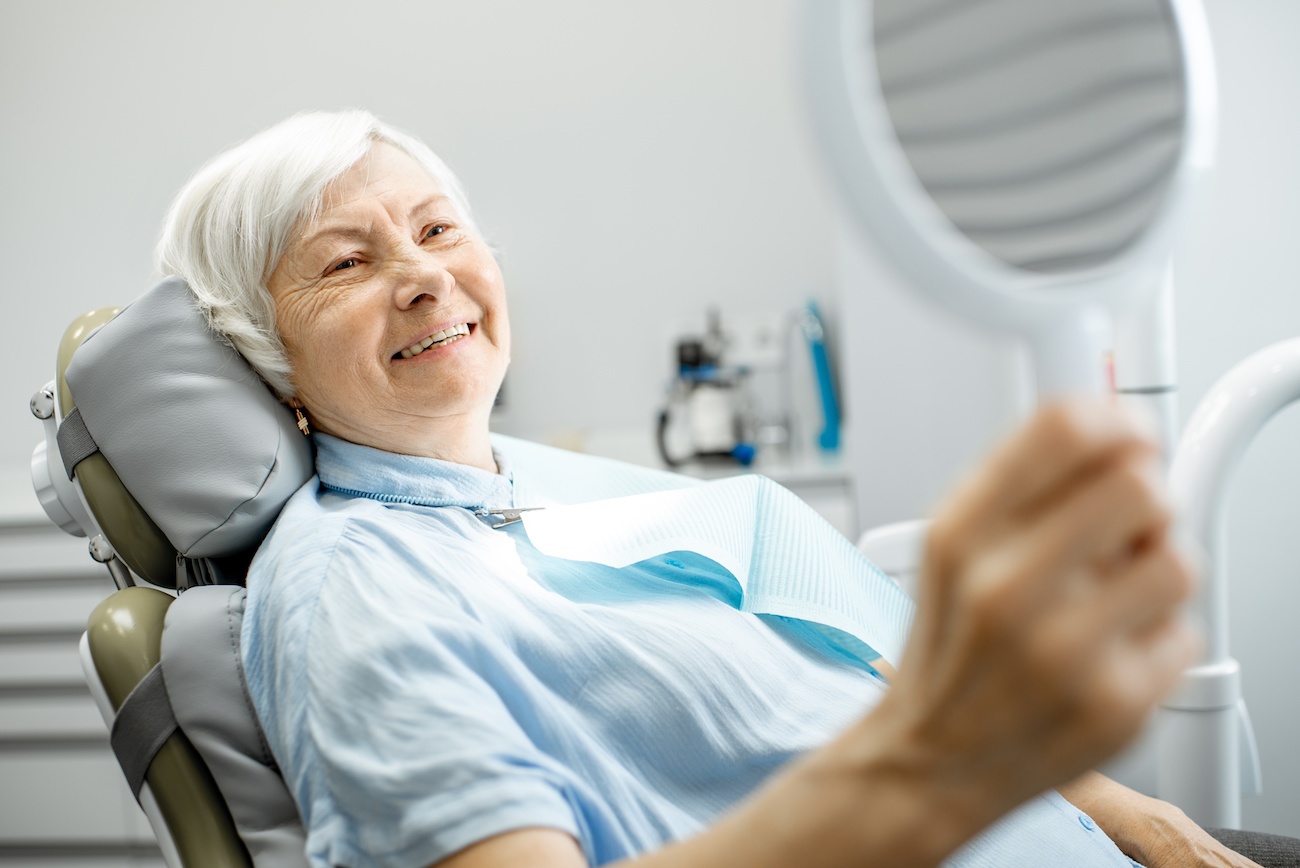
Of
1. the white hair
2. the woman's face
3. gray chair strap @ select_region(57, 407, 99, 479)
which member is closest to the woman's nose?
the woman's face

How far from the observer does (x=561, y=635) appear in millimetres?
883

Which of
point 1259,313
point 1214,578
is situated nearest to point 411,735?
point 1214,578

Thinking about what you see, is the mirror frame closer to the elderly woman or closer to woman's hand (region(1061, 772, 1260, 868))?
the elderly woman

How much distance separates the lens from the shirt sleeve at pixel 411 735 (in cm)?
66

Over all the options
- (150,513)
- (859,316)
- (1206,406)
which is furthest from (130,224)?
(1206,406)

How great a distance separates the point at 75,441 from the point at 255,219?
0.30 metres

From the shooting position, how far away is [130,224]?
3.29 meters

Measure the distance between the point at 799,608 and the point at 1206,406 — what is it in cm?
57

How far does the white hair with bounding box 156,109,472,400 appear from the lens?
1097 millimetres

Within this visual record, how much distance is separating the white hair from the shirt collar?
0.11m

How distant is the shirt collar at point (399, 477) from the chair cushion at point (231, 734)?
0.69 ft

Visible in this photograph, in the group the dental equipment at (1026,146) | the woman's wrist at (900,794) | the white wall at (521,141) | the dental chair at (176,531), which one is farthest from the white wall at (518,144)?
the woman's wrist at (900,794)

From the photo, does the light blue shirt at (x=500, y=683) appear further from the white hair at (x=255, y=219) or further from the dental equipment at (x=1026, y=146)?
the dental equipment at (x=1026, y=146)

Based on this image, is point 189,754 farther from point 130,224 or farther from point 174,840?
point 130,224
